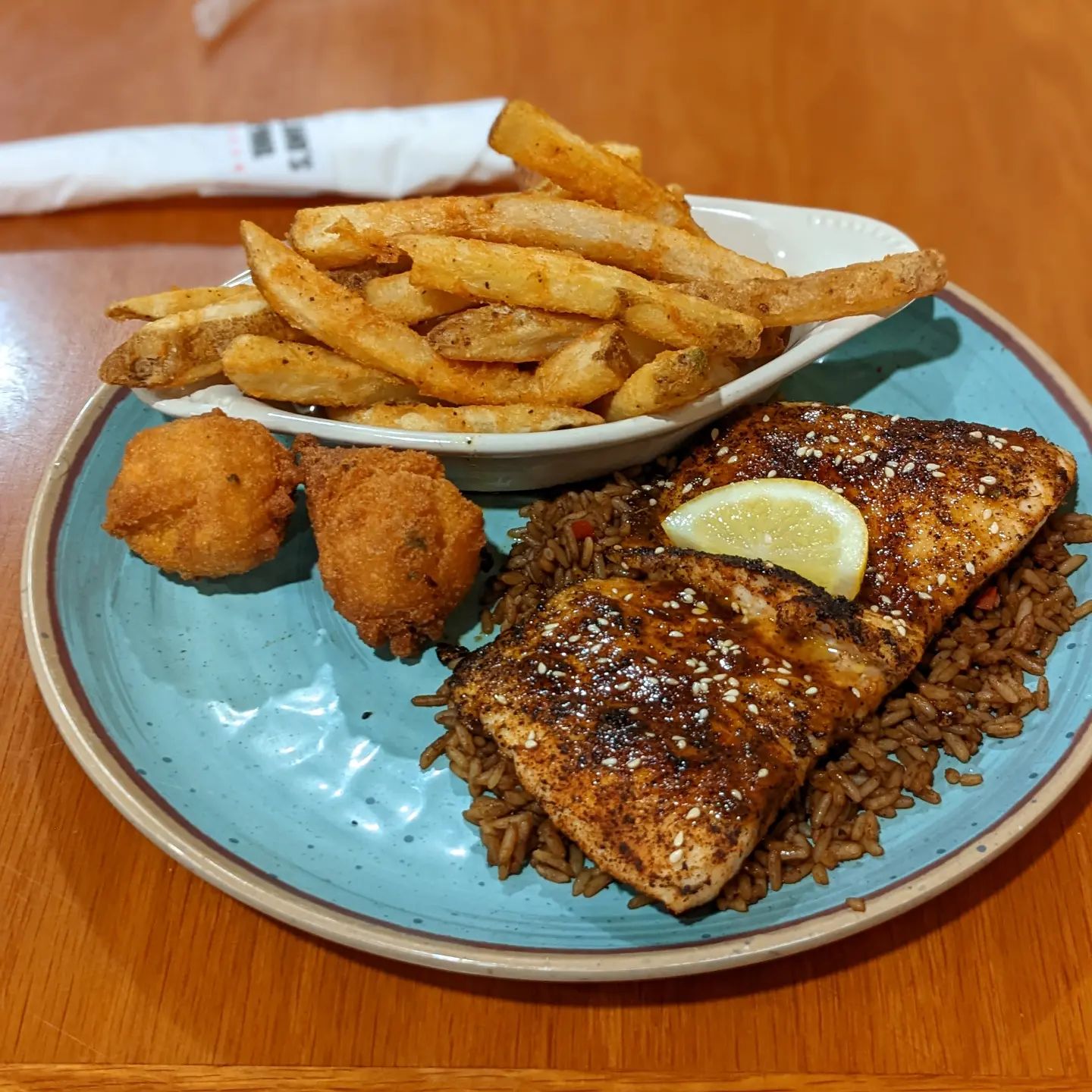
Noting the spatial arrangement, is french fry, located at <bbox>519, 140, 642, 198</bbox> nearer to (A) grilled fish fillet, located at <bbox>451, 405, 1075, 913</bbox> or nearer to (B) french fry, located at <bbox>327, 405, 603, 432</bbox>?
(B) french fry, located at <bbox>327, 405, 603, 432</bbox>

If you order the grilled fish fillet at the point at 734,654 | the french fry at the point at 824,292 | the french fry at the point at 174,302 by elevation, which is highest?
the french fry at the point at 824,292

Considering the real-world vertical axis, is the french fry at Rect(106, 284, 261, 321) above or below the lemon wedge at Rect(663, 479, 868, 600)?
above

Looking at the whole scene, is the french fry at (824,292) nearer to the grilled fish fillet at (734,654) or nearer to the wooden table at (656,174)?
the grilled fish fillet at (734,654)

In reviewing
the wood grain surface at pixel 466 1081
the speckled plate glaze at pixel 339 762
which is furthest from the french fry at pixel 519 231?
the wood grain surface at pixel 466 1081

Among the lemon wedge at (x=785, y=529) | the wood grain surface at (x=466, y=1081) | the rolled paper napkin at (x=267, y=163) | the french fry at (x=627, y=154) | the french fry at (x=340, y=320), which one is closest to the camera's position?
the wood grain surface at (x=466, y=1081)

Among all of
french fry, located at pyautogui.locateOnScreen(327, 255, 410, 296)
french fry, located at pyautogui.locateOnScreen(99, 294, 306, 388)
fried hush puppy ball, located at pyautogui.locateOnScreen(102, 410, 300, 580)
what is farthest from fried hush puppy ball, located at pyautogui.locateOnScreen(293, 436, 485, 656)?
french fry, located at pyautogui.locateOnScreen(327, 255, 410, 296)
